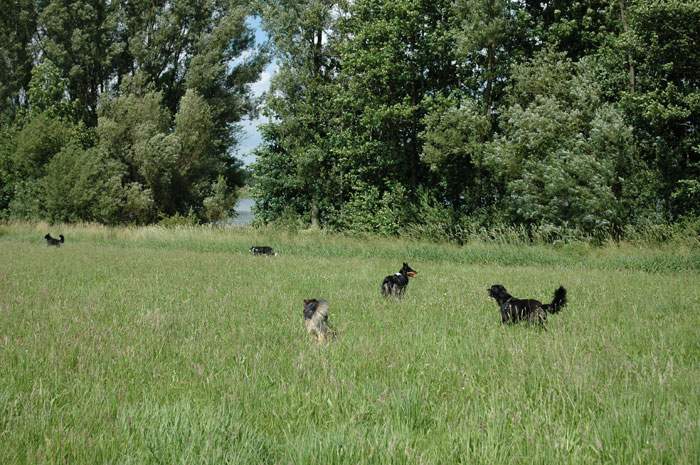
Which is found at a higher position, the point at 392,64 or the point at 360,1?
the point at 360,1

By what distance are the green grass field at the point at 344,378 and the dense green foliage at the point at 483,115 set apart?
13.0 m

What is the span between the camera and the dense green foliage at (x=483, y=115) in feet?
76.2

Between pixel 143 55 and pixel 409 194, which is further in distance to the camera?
pixel 143 55

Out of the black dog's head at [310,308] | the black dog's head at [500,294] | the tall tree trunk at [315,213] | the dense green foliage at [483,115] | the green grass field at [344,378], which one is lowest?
the green grass field at [344,378]

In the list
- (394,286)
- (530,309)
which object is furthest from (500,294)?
(394,286)

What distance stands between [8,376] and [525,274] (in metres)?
13.6

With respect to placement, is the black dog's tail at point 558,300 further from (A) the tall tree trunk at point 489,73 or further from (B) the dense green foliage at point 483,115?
(A) the tall tree trunk at point 489,73

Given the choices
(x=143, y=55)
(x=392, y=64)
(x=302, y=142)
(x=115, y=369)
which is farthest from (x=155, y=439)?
(x=143, y=55)

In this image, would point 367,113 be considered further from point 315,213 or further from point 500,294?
point 500,294

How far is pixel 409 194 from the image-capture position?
3488cm

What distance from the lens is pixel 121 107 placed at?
44.4 metres

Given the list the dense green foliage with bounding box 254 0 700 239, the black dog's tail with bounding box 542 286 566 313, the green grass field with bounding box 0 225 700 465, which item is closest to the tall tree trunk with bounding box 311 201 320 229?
the dense green foliage with bounding box 254 0 700 239

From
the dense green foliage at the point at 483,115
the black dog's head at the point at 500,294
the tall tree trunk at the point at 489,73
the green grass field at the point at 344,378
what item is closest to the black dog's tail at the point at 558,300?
the green grass field at the point at 344,378

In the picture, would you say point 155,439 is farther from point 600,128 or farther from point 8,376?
point 600,128
